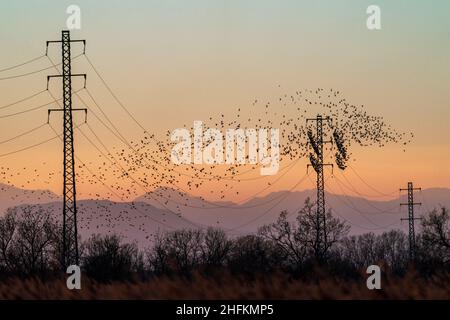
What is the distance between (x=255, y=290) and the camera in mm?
30062

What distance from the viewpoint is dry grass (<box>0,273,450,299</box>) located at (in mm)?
29055

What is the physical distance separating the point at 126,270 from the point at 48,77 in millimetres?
23683

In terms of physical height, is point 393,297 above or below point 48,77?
below

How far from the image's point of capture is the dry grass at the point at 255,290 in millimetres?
29055

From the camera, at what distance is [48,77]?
71000mm
